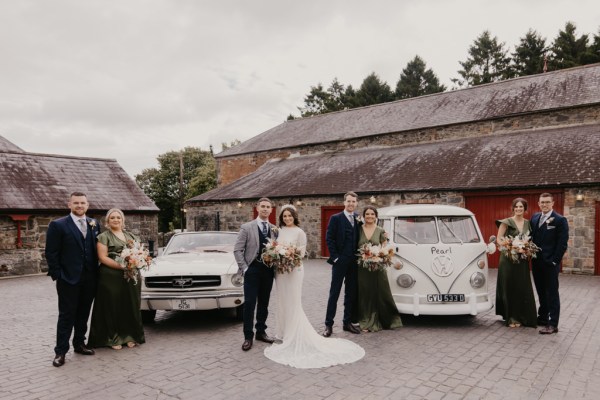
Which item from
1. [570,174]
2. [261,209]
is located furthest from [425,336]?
[570,174]

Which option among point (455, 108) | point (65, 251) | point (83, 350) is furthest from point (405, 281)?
point (455, 108)

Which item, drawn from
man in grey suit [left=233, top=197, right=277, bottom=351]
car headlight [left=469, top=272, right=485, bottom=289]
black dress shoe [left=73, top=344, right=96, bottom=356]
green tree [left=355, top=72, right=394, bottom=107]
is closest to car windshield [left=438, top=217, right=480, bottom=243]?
car headlight [left=469, top=272, right=485, bottom=289]

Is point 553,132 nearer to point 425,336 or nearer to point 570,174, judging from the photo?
point 570,174

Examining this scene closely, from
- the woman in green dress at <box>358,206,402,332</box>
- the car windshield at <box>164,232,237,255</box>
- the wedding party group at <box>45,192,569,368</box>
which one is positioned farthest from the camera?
the car windshield at <box>164,232,237,255</box>

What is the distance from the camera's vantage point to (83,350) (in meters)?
5.70

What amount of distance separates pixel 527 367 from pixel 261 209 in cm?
391

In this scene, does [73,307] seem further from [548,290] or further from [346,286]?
[548,290]

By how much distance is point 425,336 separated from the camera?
645cm

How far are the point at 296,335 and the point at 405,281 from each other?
7.50 ft

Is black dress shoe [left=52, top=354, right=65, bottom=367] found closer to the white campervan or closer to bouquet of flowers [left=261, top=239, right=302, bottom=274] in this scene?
bouquet of flowers [left=261, top=239, right=302, bottom=274]

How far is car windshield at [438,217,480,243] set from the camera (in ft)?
24.1

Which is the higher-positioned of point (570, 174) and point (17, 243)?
point (570, 174)

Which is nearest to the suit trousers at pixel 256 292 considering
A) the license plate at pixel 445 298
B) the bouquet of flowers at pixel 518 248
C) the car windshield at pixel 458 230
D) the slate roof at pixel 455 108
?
the license plate at pixel 445 298

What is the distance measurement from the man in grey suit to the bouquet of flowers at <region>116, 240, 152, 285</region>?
1.29 meters
